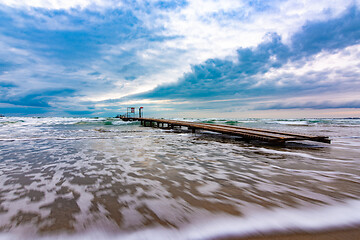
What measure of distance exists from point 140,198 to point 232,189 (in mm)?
1508

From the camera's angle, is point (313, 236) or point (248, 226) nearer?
point (313, 236)

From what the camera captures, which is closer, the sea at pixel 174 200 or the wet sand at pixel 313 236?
the wet sand at pixel 313 236

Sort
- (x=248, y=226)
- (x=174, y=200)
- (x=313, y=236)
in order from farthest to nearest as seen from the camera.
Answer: (x=174, y=200) → (x=248, y=226) → (x=313, y=236)

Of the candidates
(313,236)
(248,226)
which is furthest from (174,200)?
(313,236)

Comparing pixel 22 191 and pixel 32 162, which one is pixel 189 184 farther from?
pixel 32 162

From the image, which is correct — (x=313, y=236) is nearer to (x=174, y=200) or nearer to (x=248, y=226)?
(x=248, y=226)

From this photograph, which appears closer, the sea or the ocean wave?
the ocean wave

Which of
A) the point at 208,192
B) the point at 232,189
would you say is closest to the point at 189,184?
the point at 208,192

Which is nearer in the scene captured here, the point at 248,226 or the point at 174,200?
the point at 248,226

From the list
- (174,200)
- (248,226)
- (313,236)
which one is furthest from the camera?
(174,200)

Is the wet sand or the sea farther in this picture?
the sea

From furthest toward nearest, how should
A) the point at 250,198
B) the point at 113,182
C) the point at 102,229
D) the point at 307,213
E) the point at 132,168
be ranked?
the point at 132,168, the point at 113,182, the point at 250,198, the point at 307,213, the point at 102,229

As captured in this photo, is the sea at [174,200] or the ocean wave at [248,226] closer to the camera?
the ocean wave at [248,226]

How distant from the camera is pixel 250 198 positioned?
2.59 metres
